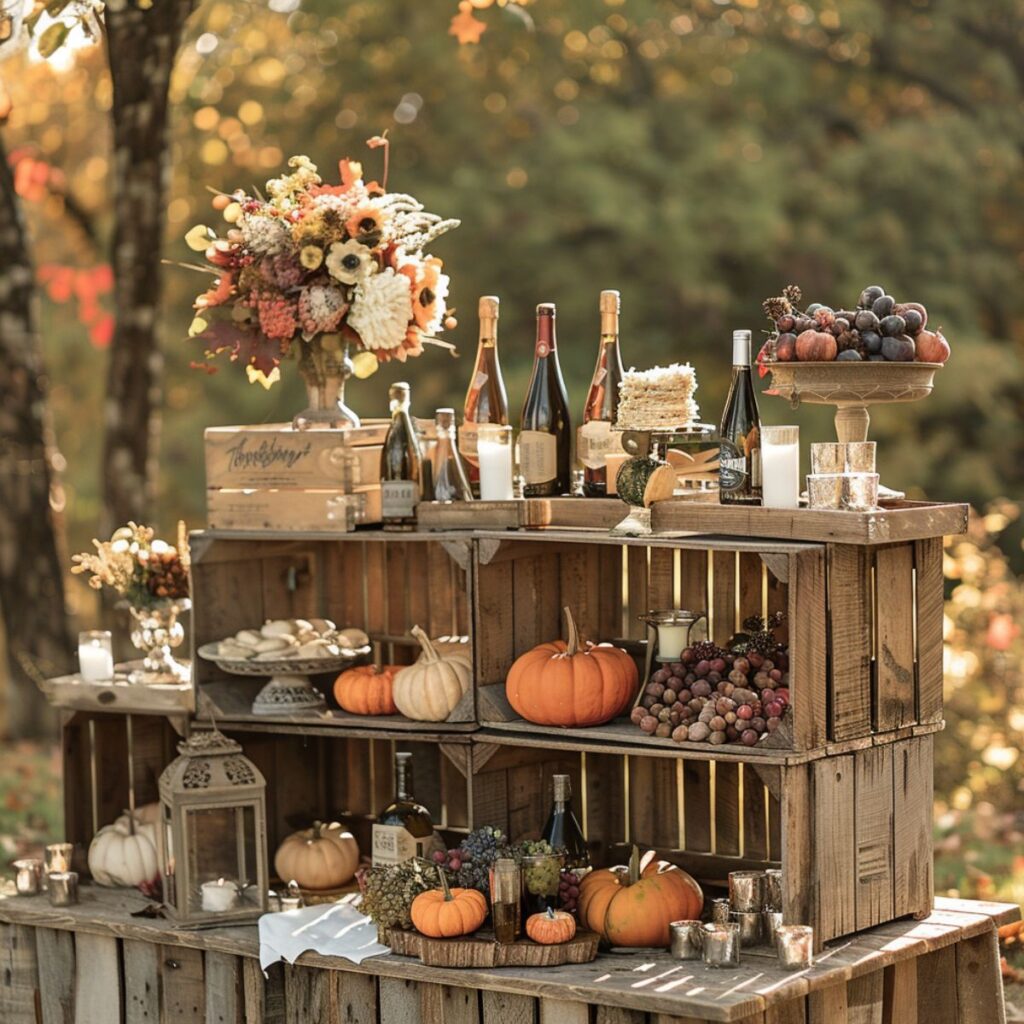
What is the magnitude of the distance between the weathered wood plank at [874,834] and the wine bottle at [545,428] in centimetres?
103

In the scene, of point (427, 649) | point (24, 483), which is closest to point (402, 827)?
point (427, 649)

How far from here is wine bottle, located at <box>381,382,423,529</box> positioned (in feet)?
15.9

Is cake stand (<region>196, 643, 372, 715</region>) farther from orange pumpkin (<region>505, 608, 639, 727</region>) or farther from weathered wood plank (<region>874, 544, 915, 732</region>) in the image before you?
weathered wood plank (<region>874, 544, 915, 732</region>)

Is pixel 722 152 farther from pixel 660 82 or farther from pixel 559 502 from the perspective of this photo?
pixel 559 502

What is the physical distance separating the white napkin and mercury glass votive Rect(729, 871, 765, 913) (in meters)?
0.81

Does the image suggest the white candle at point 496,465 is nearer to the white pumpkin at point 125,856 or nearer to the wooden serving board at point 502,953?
the wooden serving board at point 502,953

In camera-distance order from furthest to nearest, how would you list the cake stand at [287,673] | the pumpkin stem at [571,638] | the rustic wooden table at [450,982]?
the cake stand at [287,673] → the pumpkin stem at [571,638] → the rustic wooden table at [450,982]

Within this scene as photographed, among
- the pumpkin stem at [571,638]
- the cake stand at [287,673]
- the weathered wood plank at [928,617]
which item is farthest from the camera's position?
the cake stand at [287,673]

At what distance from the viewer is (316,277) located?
4883mm

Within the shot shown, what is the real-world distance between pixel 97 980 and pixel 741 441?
7.03 ft

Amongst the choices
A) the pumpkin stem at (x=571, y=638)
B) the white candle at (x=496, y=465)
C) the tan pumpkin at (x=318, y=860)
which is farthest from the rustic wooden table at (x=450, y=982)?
the white candle at (x=496, y=465)

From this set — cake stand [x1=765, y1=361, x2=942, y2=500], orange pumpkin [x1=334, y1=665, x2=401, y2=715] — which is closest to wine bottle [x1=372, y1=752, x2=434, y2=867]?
orange pumpkin [x1=334, y1=665, x2=401, y2=715]

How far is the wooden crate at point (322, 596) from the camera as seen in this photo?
508 centimetres

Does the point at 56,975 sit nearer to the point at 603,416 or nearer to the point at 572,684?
the point at 572,684
